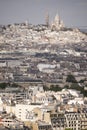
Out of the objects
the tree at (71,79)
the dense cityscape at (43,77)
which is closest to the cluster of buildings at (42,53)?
the dense cityscape at (43,77)

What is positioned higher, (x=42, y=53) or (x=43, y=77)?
(x=43, y=77)

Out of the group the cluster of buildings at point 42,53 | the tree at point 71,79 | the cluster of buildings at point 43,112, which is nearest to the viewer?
the cluster of buildings at point 43,112

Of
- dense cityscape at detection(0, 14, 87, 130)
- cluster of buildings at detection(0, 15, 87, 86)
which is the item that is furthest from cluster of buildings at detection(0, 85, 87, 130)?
cluster of buildings at detection(0, 15, 87, 86)

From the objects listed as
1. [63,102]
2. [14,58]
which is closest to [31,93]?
[63,102]

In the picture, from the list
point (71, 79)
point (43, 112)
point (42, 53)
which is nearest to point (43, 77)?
point (71, 79)

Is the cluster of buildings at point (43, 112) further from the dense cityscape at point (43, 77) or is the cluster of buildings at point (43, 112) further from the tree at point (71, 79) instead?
the tree at point (71, 79)

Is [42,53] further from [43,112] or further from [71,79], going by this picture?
[43,112]

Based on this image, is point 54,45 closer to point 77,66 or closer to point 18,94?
point 77,66
